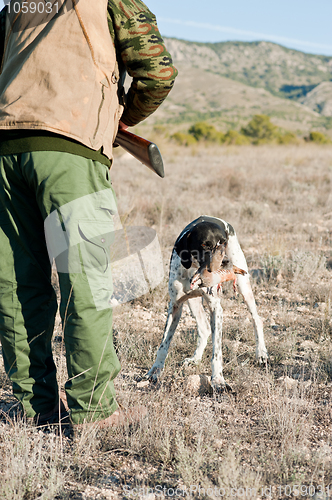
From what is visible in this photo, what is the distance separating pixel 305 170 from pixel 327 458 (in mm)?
10601

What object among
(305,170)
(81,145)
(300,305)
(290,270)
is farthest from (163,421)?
(305,170)

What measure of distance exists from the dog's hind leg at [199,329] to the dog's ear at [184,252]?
575 millimetres

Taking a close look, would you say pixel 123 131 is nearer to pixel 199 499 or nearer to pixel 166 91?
pixel 166 91

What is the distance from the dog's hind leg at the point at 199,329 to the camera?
312 centimetres

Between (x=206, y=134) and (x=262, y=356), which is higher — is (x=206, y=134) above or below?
below

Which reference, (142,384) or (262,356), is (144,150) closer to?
(142,384)

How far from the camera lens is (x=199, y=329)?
327 cm

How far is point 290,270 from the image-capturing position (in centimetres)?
485

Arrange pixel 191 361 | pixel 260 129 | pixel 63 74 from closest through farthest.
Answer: pixel 63 74
pixel 191 361
pixel 260 129

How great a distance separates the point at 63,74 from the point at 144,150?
62cm

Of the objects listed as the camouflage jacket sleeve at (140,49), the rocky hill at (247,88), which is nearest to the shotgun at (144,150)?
the camouflage jacket sleeve at (140,49)

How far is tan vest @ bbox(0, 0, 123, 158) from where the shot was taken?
169 cm

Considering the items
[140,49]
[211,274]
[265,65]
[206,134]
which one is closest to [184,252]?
[211,274]

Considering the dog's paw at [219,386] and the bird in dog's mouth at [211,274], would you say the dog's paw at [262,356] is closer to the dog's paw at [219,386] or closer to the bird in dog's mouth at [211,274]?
the dog's paw at [219,386]
